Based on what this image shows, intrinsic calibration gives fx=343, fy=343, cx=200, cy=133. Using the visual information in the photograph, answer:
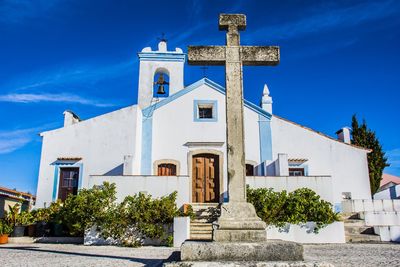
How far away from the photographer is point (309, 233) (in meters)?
10.2

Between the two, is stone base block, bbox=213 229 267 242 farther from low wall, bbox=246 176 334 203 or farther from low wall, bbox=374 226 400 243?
low wall, bbox=374 226 400 243

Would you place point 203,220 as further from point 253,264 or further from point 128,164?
point 253,264

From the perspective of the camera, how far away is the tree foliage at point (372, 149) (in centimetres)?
2072

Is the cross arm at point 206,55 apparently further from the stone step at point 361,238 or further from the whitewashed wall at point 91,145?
the whitewashed wall at point 91,145

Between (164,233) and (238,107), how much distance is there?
20.4 feet

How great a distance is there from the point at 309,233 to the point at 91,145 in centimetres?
869

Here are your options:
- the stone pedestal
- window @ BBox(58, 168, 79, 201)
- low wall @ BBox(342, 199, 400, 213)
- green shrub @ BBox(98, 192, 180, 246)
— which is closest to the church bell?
window @ BBox(58, 168, 79, 201)

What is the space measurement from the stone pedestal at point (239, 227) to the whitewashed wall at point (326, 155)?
9698 millimetres

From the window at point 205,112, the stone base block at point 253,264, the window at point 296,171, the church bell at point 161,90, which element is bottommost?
the stone base block at point 253,264

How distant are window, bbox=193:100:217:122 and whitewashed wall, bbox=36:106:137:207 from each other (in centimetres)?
253

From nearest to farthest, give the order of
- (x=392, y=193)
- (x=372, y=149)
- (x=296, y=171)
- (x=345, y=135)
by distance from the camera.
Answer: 1. (x=296, y=171)
2. (x=392, y=193)
3. (x=345, y=135)
4. (x=372, y=149)

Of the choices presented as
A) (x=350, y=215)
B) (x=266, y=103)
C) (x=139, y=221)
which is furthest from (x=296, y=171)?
(x=139, y=221)

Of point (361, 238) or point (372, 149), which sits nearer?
point (361, 238)

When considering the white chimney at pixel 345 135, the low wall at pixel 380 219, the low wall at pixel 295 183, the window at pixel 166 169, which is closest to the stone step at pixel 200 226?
the low wall at pixel 295 183
